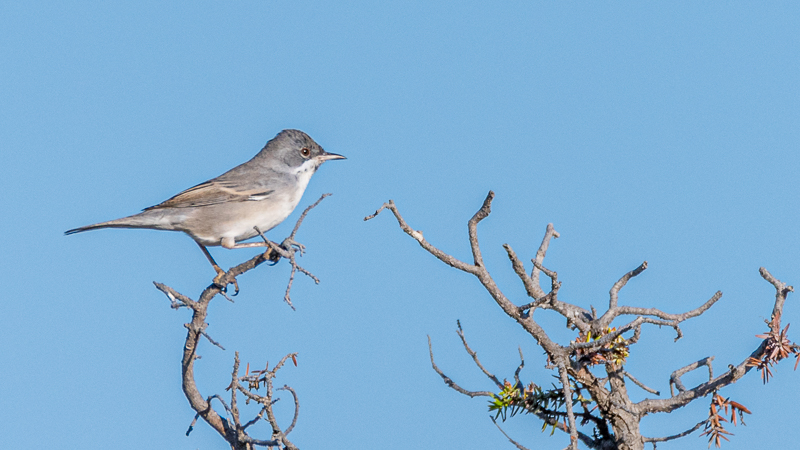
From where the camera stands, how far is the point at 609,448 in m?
4.46

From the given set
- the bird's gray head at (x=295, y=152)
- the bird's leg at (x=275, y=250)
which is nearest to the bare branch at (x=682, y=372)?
the bird's leg at (x=275, y=250)

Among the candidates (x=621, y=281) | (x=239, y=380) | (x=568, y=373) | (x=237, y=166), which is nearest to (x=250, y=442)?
(x=239, y=380)

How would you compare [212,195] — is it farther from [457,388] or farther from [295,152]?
[457,388]

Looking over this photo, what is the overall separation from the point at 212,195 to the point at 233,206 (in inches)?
14.9

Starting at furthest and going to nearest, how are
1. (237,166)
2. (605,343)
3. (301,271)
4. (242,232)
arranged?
(237,166) → (242,232) → (301,271) → (605,343)

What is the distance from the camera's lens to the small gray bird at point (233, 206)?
9.78 m

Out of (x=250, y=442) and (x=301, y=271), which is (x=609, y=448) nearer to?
(x=250, y=442)

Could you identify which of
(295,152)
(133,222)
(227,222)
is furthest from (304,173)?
(133,222)

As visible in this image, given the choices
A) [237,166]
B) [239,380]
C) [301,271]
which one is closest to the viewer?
[239,380]

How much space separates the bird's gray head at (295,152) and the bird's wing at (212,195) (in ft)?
3.01

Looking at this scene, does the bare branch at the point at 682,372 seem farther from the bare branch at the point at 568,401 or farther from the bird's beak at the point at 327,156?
the bird's beak at the point at 327,156

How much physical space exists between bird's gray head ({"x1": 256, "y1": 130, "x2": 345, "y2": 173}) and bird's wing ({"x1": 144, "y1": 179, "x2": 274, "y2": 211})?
0.92 meters

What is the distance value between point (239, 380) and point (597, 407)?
2280 millimetres

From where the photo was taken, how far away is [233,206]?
10.0 metres
